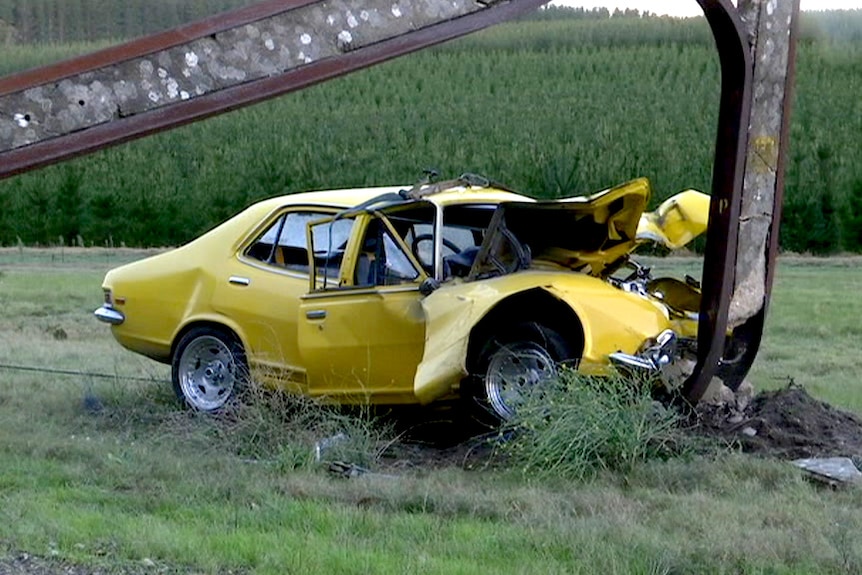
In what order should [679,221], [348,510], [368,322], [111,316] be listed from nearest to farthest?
[348,510], [368,322], [679,221], [111,316]

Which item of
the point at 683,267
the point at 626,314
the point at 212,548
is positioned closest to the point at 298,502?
the point at 212,548

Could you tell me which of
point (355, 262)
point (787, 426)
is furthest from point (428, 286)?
point (787, 426)

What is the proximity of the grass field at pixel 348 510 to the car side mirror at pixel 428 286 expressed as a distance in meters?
1.30

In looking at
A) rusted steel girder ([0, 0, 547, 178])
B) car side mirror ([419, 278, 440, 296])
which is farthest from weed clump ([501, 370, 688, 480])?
rusted steel girder ([0, 0, 547, 178])

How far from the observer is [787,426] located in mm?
9094

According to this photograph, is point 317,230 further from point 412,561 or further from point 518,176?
point 518,176

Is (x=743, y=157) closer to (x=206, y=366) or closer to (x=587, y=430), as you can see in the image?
(x=587, y=430)

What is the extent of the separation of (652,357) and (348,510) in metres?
2.48

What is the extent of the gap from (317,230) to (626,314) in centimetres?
265

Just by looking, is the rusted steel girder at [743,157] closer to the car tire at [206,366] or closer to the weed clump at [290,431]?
the weed clump at [290,431]

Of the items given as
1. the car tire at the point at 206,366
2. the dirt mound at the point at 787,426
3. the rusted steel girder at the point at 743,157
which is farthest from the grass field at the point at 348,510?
the rusted steel girder at the point at 743,157

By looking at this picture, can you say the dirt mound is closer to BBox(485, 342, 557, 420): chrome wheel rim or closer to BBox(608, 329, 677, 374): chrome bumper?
BBox(608, 329, 677, 374): chrome bumper

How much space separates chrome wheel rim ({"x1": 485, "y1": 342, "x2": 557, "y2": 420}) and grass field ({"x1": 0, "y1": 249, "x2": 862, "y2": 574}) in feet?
2.09

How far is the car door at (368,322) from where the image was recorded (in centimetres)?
969
